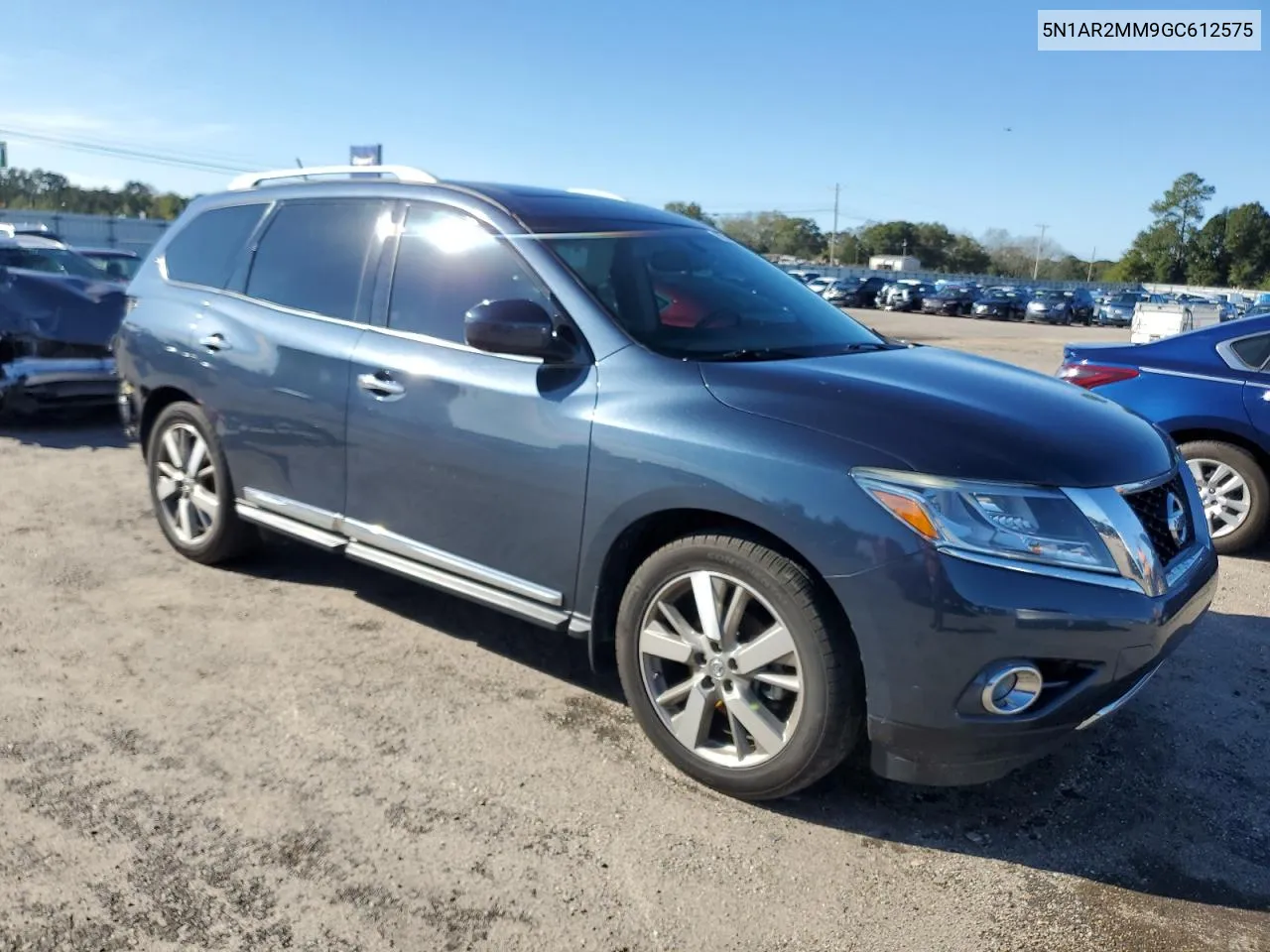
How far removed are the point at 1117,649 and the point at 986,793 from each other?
0.79 m

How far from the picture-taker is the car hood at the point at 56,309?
8.29m

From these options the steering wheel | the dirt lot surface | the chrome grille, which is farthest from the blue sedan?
the steering wheel

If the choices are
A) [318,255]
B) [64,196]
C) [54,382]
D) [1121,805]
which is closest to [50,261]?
[54,382]

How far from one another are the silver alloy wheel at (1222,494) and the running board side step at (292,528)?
4925mm

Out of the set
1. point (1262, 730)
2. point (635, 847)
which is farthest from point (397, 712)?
point (1262, 730)

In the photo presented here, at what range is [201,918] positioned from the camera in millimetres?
2545

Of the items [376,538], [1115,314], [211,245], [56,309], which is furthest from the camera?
[1115,314]

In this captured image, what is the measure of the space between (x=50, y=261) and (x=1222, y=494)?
424 inches

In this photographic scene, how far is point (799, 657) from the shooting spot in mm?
2906

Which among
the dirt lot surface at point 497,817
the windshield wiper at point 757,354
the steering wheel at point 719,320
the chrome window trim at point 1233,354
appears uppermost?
the chrome window trim at point 1233,354

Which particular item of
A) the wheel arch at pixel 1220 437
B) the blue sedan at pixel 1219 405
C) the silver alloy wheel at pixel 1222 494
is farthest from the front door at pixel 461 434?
the silver alloy wheel at pixel 1222 494

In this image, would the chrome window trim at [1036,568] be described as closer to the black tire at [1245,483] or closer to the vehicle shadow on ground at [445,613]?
the vehicle shadow on ground at [445,613]

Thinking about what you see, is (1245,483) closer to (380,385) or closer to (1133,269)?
(380,385)

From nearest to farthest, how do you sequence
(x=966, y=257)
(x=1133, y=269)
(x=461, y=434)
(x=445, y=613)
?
(x=461, y=434) < (x=445, y=613) < (x=1133, y=269) < (x=966, y=257)
